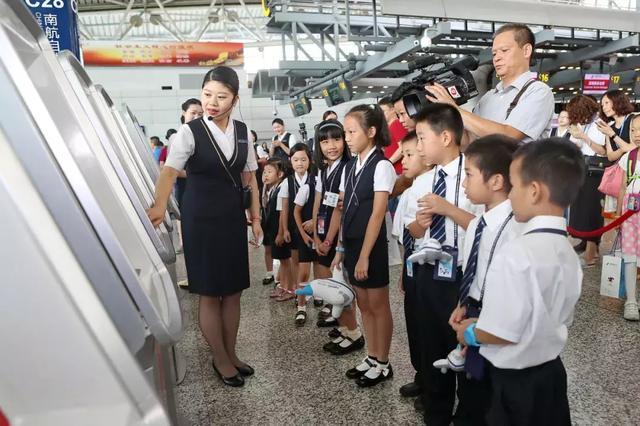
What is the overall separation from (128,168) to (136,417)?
148cm

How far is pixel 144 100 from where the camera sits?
1376 centimetres

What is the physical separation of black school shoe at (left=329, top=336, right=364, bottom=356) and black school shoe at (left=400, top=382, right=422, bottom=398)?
0.58 metres

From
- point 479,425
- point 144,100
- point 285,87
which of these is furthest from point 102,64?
point 479,425

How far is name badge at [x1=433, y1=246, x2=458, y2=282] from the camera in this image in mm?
1769

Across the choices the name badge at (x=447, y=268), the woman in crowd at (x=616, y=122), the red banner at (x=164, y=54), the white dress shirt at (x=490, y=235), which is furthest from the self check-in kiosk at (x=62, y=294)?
the red banner at (x=164, y=54)

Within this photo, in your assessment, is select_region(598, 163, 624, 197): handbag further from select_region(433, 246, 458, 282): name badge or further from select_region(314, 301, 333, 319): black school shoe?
select_region(433, 246, 458, 282): name badge

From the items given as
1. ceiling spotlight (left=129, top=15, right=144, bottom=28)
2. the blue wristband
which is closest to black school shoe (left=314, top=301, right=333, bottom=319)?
the blue wristband

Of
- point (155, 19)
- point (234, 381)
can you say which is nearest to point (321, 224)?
point (234, 381)

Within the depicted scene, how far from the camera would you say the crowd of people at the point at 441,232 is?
129 cm

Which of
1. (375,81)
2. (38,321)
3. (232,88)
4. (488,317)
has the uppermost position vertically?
(375,81)

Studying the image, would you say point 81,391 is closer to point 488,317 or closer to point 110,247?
point 110,247

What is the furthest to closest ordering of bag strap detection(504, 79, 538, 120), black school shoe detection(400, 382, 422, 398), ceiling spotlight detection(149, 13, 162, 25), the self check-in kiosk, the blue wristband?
ceiling spotlight detection(149, 13, 162, 25) → black school shoe detection(400, 382, 422, 398) → bag strap detection(504, 79, 538, 120) → the blue wristband → the self check-in kiosk

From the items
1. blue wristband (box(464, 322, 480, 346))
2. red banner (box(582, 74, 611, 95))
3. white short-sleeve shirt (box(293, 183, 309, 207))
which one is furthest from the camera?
red banner (box(582, 74, 611, 95))

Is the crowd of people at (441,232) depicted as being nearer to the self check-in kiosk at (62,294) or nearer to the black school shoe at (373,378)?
the black school shoe at (373,378)
